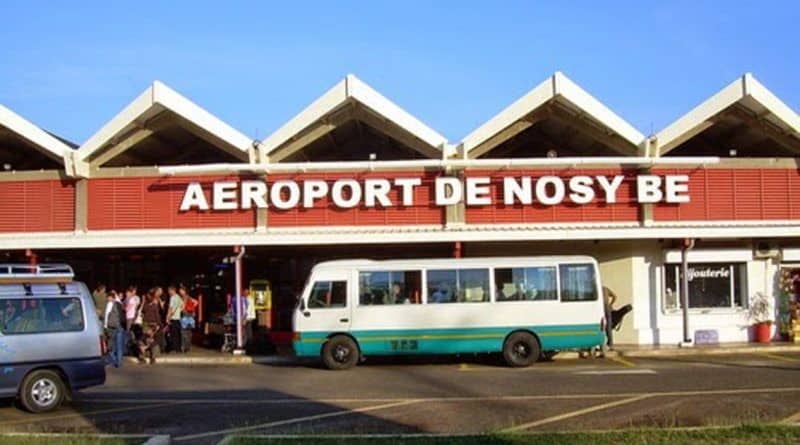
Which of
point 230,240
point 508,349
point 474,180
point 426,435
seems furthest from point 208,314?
point 426,435

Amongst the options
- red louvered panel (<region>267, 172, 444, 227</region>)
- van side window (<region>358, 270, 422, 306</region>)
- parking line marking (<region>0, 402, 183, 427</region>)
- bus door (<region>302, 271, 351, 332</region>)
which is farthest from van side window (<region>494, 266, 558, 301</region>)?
parking line marking (<region>0, 402, 183, 427</region>)

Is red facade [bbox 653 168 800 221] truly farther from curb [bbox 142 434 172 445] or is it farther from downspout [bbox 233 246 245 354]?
curb [bbox 142 434 172 445]

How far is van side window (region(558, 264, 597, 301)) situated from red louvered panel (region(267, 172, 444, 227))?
14.1 feet

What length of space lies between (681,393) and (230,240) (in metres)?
12.6

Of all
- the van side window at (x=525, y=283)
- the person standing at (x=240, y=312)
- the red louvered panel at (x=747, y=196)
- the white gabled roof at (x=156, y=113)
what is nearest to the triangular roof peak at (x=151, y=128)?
the white gabled roof at (x=156, y=113)

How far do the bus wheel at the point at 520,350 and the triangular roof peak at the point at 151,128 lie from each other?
8.21 metres

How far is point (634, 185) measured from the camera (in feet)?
76.8

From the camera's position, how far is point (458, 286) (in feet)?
65.6

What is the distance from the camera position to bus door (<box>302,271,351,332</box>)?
19812mm

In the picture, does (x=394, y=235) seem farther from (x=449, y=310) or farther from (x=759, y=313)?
(x=759, y=313)

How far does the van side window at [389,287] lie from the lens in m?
19.9

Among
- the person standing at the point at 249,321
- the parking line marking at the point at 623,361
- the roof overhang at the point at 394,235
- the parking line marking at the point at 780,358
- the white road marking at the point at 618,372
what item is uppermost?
the roof overhang at the point at 394,235

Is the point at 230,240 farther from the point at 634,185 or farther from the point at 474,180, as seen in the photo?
the point at 634,185

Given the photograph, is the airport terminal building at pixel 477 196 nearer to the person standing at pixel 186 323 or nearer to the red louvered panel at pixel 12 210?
the red louvered panel at pixel 12 210
